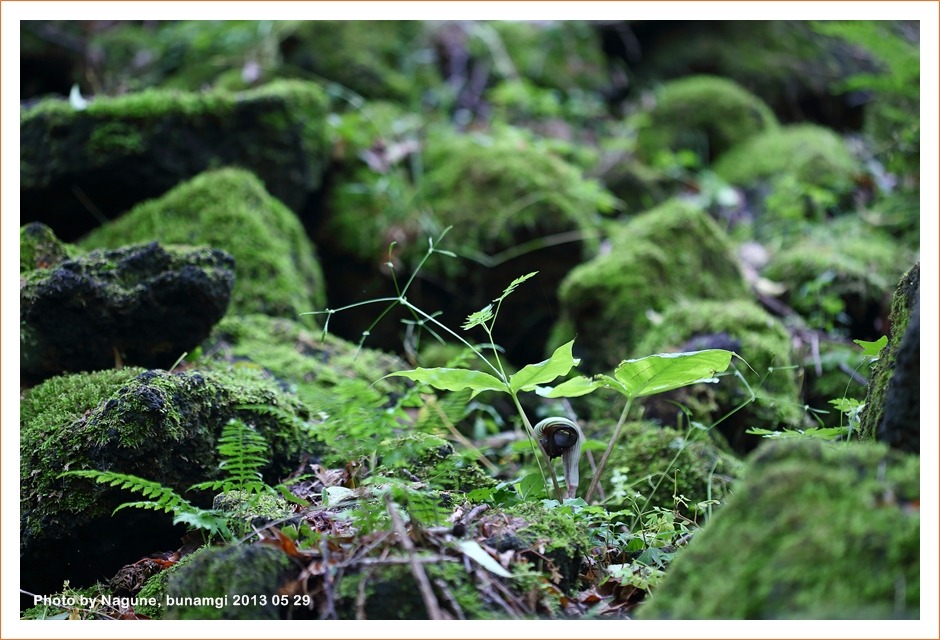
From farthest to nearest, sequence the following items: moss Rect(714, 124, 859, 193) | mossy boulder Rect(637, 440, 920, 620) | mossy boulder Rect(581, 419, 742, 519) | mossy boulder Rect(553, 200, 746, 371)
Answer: moss Rect(714, 124, 859, 193)
mossy boulder Rect(553, 200, 746, 371)
mossy boulder Rect(581, 419, 742, 519)
mossy boulder Rect(637, 440, 920, 620)

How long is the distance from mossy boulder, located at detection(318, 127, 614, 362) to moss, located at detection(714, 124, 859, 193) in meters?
1.82

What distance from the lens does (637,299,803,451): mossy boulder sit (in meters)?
3.30

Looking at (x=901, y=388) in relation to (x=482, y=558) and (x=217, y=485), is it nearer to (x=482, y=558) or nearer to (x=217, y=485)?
(x=482, y=558)

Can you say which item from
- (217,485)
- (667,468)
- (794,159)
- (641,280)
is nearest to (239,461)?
(217,485)

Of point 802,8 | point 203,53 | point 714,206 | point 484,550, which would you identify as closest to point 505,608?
point 484,550

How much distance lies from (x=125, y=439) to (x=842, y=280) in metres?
3.70

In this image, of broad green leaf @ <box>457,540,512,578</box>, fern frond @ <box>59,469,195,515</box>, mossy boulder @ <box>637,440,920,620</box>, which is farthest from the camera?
fern frond @ <box>59,469,195,515</box>

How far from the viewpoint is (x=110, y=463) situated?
2285mm

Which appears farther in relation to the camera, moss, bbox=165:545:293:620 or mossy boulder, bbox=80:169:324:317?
mossy boulder, bbox=80:169:324:317

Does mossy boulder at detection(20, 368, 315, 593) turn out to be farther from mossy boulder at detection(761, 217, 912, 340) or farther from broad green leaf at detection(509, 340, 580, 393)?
mossy boulder at detection(761, 217, 912, 340)

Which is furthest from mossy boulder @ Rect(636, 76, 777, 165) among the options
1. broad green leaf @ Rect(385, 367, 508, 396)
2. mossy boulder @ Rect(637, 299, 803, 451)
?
broad green leaf @ Rect(385, 367, 508, 396)

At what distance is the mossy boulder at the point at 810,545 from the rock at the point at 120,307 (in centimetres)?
199

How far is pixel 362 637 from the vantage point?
173cm

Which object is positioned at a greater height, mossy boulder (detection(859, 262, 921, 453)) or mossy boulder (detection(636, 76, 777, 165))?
mossy boulder (detection(636, 76, 777, 165))
